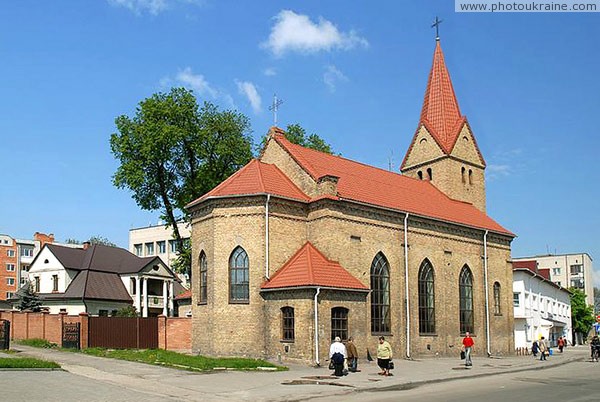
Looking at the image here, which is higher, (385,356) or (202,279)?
(202,279)

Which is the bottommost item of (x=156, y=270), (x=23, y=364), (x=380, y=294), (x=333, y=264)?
(x=23, y=364)

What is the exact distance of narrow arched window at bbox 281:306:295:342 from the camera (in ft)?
91.4

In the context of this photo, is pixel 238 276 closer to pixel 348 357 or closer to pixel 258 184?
pixel 258 184

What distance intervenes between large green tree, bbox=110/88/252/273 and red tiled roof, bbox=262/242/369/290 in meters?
14.8

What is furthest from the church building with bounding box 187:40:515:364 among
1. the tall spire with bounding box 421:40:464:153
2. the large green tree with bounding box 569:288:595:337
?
the large green tree with bounding box 569:288:595:337

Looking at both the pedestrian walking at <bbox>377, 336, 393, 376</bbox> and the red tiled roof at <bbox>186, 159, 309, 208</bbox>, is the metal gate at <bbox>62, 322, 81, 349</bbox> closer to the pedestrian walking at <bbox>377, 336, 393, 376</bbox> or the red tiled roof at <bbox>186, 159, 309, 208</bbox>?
the red tiled roof at <bbox>186, 159, 309, 208</bbox>

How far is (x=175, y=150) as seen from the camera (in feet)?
139

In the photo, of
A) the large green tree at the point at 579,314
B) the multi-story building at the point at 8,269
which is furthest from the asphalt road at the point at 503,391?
the multi-story building at the point at 8,269

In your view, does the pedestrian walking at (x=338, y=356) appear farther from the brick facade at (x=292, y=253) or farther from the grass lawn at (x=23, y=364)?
the grass lawn at (x=23, y=364)

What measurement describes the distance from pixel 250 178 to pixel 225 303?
6.23 m

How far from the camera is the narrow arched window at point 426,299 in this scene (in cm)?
3501

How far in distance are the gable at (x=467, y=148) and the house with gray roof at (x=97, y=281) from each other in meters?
28.7

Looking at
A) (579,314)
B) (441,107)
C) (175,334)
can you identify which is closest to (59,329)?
(175,334)

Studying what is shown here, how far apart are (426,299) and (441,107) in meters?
16.9
